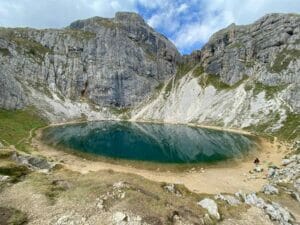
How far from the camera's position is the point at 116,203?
26469 millimetres

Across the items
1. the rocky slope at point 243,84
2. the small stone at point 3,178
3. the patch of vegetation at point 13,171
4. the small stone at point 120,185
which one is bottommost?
the small stone at point 120,185

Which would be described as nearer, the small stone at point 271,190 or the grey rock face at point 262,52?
the small stone at point 271,190

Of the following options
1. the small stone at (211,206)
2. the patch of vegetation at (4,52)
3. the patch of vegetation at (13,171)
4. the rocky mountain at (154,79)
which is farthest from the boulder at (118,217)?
the patch of vegetation at (4,52)

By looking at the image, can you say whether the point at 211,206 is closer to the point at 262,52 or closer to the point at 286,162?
the point at 286,162

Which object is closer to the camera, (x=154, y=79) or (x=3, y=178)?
(x=3, y=178)

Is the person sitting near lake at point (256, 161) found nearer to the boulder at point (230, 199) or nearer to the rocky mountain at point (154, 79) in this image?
the boulder at point (230, 199)

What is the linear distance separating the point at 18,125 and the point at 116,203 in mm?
87488

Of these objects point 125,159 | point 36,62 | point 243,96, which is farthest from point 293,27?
point 36,62

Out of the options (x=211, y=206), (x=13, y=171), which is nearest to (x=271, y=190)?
(x=211, y=206)

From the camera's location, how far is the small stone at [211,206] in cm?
2816

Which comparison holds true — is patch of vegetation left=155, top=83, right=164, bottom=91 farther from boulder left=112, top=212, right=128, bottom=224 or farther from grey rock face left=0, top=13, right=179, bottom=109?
boulder left=112, top=212, right=128, bottom=224

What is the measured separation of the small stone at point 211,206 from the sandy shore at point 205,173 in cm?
1435

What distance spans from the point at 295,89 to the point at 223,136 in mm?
41334

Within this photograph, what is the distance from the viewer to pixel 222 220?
27688 millimetres
